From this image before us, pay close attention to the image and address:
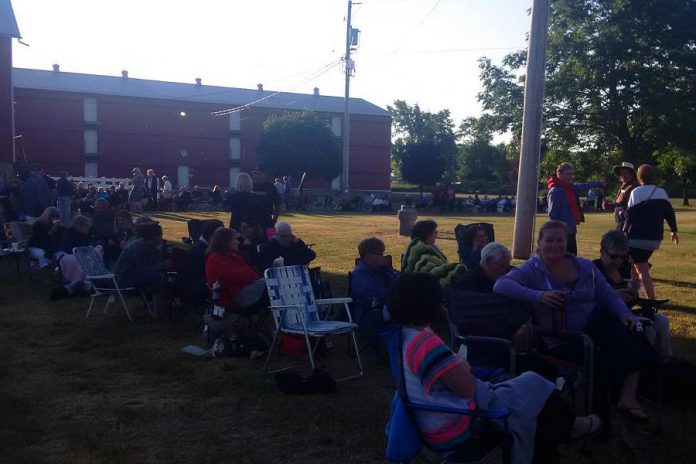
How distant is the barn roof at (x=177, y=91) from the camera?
50.8m

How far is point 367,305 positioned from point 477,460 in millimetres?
3137

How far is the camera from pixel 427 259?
7.20 metres

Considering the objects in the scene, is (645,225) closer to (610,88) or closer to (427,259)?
(427,259)

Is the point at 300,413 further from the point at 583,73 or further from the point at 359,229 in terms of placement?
the point at 583,73

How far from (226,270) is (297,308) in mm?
1054

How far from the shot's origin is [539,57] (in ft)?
39.3

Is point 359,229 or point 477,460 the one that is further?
point 359,229

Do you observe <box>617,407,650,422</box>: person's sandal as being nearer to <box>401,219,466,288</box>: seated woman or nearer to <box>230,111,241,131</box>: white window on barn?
<box>401,219,466,288</box>: seated woman

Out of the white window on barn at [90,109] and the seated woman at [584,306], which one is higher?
the white window on barn at [90,109]

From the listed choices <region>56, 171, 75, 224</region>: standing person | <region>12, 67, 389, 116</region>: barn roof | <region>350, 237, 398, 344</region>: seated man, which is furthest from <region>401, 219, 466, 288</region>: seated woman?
<region>12, 67, 389, 116</region>: barn roof

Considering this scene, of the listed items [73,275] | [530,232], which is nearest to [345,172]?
[530,232]

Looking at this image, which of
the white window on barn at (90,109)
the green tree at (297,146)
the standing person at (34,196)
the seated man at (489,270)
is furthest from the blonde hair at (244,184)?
the white window on barn at (90,109)

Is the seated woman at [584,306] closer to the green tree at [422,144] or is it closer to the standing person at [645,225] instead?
the standing person at [645,225]

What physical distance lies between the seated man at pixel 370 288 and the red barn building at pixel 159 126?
44894 mm
